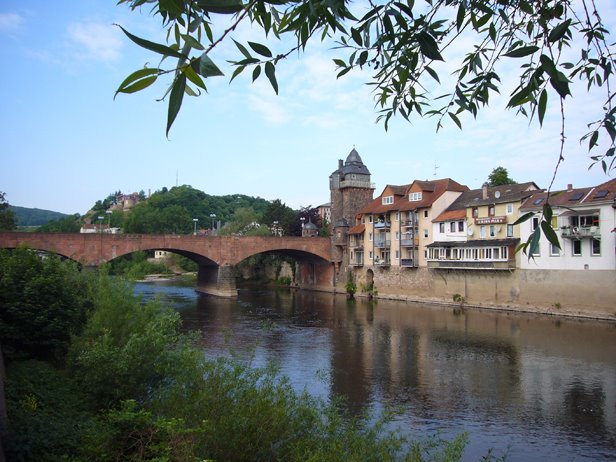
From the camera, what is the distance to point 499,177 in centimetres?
5756

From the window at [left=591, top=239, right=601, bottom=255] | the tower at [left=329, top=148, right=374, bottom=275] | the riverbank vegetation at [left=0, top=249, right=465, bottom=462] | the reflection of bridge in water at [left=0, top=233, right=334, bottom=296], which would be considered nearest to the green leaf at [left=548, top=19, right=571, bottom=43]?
the riverbank vegetation at [left=0, top=249, right=465, bottom=462]

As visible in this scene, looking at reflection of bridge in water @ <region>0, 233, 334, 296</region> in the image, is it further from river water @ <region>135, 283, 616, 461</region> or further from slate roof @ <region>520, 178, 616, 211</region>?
slate roof @ <region>520, 178, 616, 211</region>

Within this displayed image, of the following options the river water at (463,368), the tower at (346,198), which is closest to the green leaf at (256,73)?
the river water at (463,368)

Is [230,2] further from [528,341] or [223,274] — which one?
[223,274]

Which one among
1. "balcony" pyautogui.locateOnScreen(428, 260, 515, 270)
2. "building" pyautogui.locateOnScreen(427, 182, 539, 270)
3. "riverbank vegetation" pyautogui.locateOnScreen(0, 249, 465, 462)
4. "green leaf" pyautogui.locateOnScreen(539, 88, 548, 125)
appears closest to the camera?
"green leaf" pyautogui.locateOnScreen(539, 88, 548, 125)

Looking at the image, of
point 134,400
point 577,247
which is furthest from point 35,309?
point 577,247

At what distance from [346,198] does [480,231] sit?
19611 millimetres

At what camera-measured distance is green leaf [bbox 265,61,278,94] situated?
2.66 meters

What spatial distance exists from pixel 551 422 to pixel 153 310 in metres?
11.7

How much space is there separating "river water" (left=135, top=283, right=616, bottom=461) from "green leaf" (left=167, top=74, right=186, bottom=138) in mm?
9101

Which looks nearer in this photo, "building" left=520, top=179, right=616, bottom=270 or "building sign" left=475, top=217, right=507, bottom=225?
"building" left=520, top=179, right=616, bottom=270

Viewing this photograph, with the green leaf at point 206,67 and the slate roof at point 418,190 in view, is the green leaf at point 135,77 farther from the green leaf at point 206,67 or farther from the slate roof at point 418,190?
the slate roof at point 418,190

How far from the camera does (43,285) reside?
1487 centimetres

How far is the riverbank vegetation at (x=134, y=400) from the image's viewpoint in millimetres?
7621
